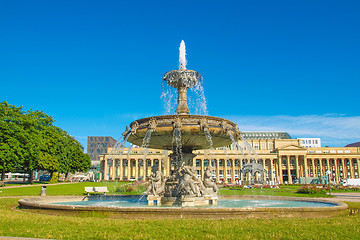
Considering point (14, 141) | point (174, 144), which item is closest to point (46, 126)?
point (14, 141)

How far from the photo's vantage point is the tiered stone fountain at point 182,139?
11656 millimetres

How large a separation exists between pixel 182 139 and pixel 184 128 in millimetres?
1275

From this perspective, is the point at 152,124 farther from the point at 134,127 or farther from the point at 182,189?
the point at 182,189

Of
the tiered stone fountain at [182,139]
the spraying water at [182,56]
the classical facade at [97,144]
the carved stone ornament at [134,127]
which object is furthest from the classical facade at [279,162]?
the carved stone ornament at [134,127]

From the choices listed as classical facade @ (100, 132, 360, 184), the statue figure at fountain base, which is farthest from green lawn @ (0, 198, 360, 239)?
classical facade @ (100, 132, 360, 184)

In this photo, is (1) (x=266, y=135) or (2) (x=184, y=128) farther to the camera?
(1) (x=266, y=135)

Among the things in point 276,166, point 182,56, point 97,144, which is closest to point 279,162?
point 276,166

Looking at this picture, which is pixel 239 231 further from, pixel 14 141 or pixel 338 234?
pixel 14 141

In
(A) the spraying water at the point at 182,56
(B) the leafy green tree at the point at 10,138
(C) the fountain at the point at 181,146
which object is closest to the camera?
(C) the fountain at the point at 181,146

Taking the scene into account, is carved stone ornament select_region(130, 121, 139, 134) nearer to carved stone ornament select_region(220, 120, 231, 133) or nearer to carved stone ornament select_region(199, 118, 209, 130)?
carved stone ornament select_region(199, 118, 209, 130)

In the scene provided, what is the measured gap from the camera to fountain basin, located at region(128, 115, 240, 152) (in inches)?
456

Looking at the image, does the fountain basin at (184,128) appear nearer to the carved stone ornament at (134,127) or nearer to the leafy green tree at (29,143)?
the carved stone ornament at (134,127)

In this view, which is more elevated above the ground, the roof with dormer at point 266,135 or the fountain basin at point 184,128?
the roof with dormer at point 266,135

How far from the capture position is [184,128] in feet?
38.1
